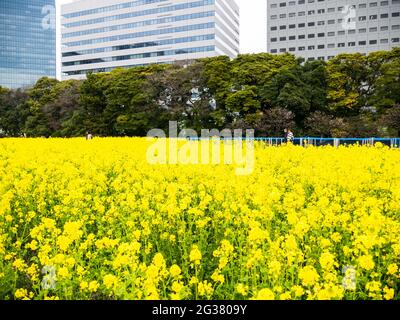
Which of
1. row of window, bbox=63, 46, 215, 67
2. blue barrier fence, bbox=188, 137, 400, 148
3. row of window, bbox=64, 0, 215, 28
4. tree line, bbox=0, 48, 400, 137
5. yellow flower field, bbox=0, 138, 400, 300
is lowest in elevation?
yellow flower field, bbox=0, 138, 400, 300

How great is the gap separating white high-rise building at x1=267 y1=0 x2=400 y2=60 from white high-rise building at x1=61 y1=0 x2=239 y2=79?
32.5 ft

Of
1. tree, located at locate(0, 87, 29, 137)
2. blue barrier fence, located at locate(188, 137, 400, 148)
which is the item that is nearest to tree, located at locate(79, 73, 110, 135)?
tree, located at locate(0, 87, 29, 137)

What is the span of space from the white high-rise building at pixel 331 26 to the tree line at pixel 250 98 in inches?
2123

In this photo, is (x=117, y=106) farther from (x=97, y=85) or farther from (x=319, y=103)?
(x=319, y=103)

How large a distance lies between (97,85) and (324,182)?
105 ft

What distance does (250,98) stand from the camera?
2831cm

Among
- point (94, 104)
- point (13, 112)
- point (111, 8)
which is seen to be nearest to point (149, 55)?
point (111, 8)

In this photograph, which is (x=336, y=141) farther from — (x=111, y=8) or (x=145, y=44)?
(x=111, y=8)

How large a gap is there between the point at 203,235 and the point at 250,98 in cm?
2445

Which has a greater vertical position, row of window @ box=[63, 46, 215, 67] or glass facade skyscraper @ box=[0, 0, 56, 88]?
row of window @ box=[63, 46, 215, 67]

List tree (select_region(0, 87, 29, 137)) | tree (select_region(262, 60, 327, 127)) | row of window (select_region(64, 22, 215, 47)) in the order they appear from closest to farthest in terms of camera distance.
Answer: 1. tree (select_region(262, 60, 327, 127))
2. tree (select_region(0, 87, 29, 137))
3. row of window (select_region(64, 22, 215, 47))

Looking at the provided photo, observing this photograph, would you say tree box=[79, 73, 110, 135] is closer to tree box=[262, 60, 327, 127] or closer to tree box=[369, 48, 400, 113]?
tree box=[262, 60, 327, 127]

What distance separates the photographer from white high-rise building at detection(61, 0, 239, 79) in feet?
259
